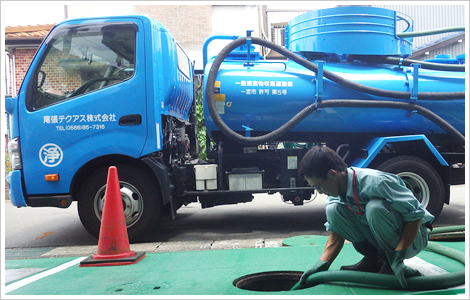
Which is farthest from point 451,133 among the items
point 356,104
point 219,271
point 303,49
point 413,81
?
point 219,271

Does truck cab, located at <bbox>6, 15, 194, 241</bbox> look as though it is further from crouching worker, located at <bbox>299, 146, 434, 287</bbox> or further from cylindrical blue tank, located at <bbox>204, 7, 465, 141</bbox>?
crouching worker, located at <bbox>299, 146, 434, 287</bbox>

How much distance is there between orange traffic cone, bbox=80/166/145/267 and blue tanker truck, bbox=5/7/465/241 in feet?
3.75

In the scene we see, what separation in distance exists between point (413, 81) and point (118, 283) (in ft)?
15.7

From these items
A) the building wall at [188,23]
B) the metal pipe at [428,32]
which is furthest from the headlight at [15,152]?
the building wall at [188,23]

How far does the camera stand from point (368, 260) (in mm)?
2781

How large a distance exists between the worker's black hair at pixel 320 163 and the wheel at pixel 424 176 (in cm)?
329

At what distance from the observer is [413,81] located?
219 inches

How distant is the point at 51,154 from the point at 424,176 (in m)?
5.01

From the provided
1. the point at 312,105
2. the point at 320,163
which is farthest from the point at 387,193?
the point at 312,105

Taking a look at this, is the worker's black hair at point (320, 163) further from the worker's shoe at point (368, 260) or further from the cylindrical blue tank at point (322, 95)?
the cylindrical blue tank at point (322, 95)

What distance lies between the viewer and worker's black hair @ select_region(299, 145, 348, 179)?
2.38 meters

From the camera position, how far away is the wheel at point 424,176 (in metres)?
5.40

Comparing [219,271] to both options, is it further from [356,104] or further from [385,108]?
[385,108]

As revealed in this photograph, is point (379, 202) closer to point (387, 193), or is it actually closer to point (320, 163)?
point (387, 193)
